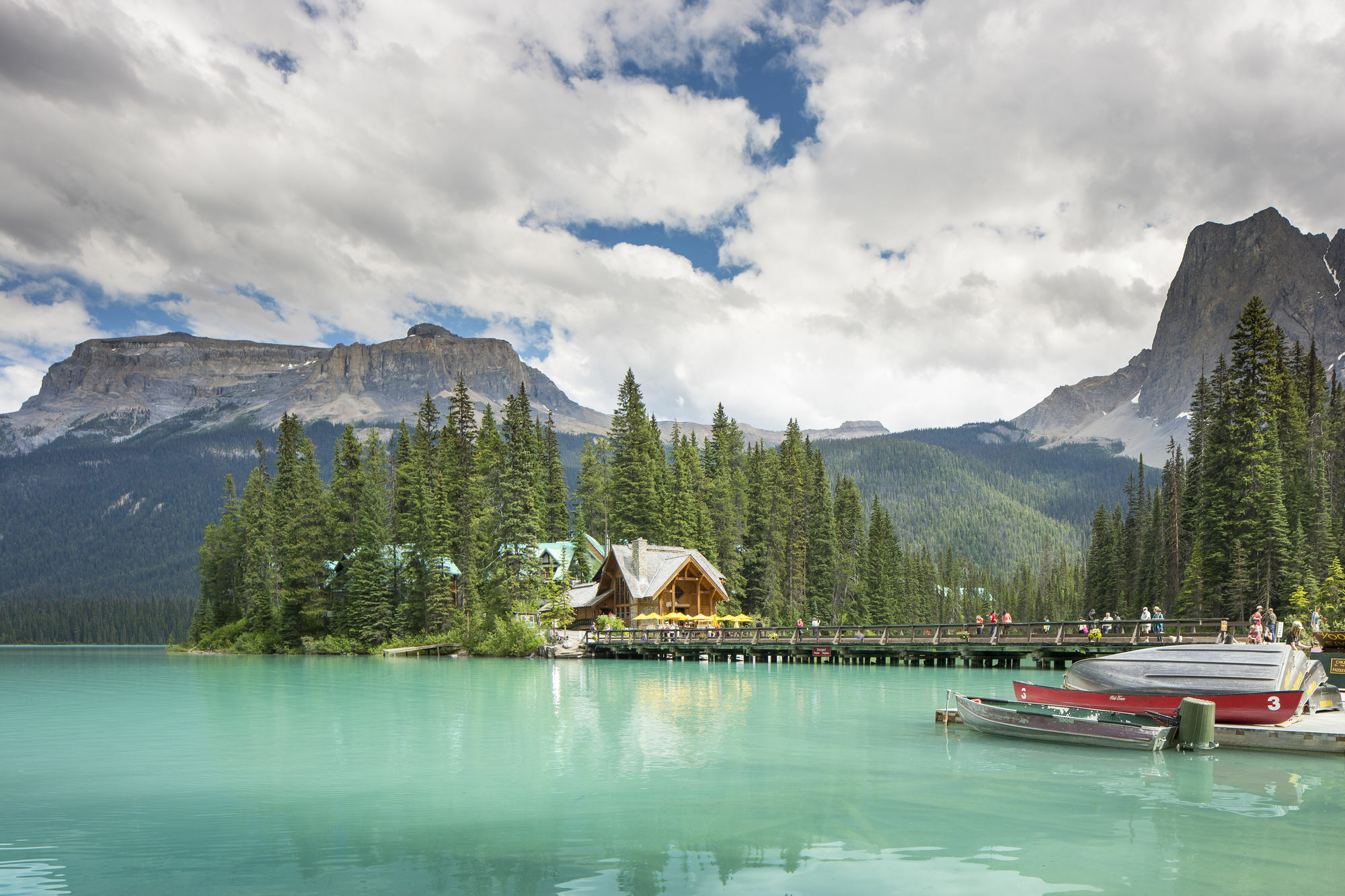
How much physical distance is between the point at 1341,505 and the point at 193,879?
7539cm

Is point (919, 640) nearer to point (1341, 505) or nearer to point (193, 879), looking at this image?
point (1341, 505)

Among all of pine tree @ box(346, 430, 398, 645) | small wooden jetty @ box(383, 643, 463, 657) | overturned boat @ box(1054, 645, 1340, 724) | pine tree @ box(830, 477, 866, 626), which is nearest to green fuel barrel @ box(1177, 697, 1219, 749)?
overturned boat @ box(1054, 645, 1340, 724)

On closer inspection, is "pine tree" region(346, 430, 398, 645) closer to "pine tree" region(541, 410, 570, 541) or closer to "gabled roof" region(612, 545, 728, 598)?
"pine tree" region(541, 410, 570, 541)

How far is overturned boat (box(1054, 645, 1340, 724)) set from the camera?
2045cm

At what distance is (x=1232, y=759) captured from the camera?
18906 millimetres

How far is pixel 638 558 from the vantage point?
68.1 metres

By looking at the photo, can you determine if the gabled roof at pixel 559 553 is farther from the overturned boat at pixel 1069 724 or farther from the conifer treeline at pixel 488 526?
the overturned boat at pixel 1069 724

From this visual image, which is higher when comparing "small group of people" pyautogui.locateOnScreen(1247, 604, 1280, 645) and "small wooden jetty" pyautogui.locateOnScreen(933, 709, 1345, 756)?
"small group of people" pyautogui.locateOnScreen(1247, 604, 1280, 645)

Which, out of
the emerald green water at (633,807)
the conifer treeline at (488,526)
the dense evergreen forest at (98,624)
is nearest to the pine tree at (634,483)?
the conifer treeline at (488,526)

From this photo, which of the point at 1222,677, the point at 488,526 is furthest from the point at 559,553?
the point at 1222,677

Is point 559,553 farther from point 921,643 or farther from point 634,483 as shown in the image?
Answer: point 921,643

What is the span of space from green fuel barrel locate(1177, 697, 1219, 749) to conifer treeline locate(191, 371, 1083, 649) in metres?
50.5

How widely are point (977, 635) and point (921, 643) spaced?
10.8ft

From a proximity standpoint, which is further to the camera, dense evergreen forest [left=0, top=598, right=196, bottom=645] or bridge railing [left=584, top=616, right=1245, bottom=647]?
dense evergreen forest [left=0, top=598, right=196, bottom=645]
